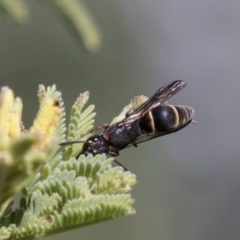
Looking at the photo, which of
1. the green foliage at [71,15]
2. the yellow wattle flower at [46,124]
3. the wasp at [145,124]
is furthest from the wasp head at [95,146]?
the yellow wattle flower at [46,124]

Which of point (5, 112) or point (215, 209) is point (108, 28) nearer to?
point (215, 209)

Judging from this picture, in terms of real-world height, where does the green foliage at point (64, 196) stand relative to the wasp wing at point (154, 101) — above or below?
below

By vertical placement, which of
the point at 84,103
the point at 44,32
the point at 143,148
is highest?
the point at 44,32

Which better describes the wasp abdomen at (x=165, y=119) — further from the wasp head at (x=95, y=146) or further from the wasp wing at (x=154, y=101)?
the wasp head at (x=95, y=146)

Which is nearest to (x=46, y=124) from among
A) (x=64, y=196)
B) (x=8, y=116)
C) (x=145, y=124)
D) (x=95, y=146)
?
(x=8, y=116)

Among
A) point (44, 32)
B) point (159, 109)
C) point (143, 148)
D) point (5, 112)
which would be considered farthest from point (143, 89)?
point (5, 112)

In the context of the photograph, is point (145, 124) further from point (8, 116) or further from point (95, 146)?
point (8, 116)
